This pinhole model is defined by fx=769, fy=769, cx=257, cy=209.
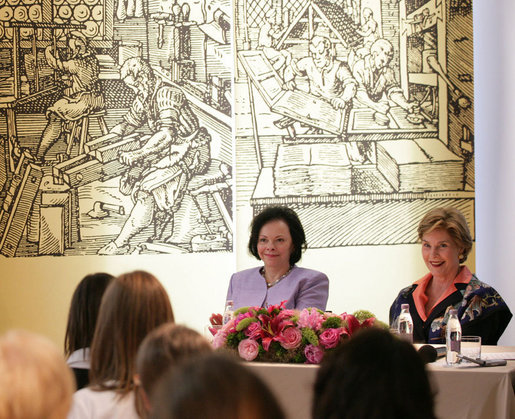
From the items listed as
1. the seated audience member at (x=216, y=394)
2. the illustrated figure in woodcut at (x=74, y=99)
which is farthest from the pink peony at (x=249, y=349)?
the illustrated figure in woodcut at (x=74, y=99)

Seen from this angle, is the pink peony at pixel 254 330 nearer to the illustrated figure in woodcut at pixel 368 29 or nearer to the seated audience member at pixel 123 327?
the seated audience member at pixel 123 327

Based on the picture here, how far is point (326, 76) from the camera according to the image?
6.11m

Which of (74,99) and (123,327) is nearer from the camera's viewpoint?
(123,327)

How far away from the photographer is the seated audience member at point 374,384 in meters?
1.57

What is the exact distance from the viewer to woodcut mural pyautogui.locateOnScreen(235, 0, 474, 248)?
6094 millimetres

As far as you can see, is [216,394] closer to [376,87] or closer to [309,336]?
[309,336]

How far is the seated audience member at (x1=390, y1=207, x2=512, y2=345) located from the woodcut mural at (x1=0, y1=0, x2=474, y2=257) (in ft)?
4.38

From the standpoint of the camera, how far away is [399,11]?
6.14 metres

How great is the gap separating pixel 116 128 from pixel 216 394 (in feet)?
17.3

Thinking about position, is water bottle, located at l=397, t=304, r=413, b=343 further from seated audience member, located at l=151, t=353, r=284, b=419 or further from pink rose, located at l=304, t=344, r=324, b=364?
seated audience member, located at l=151, t=353, r=284, b=419

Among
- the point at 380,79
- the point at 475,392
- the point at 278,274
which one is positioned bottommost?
the point at 475,392

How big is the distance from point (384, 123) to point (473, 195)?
0.90 metres

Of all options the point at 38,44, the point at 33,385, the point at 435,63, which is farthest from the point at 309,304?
the point at 33,385

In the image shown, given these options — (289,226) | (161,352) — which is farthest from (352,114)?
(161,352)
